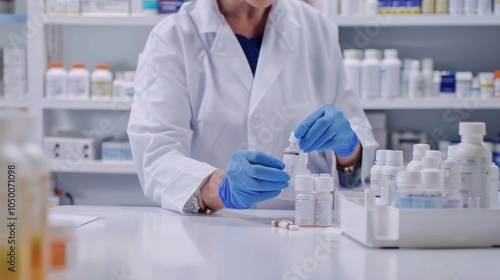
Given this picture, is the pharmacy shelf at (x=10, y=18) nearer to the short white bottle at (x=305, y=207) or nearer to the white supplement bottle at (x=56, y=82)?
the white supplement bottle at (x=56, y=82)

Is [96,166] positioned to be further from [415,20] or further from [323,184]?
[323,184]

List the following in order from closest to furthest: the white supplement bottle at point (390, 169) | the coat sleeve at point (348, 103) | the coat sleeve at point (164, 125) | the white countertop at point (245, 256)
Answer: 1. the white countertop at point (245, 256)
2. the white supplement bottle at point (390, 169)
3. the coat sleeve at point (164, 125)
4. the coat sleeve at point (348, 103)

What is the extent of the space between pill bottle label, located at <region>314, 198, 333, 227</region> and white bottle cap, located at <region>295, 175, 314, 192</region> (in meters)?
0.05

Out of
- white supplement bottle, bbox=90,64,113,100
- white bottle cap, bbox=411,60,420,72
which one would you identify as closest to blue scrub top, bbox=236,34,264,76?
white bottle cap, bbox=411,60,420,72

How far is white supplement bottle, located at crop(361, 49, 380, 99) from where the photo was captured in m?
3.12

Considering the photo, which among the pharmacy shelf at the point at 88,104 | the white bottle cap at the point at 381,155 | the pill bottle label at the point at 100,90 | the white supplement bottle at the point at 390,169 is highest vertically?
the pill bottle label at the point at 100,90

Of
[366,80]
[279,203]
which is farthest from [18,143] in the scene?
[366,80]

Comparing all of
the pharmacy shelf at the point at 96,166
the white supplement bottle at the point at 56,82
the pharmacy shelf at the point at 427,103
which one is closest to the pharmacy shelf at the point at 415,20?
the pharmacy shelf at the point at 427,103

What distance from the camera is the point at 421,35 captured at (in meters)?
3.45

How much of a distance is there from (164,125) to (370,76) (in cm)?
147

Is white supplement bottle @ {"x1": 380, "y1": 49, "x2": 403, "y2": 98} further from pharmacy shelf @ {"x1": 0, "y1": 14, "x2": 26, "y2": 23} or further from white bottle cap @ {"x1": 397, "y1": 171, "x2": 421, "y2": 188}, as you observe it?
white bottle cap @ {"x1": 397, "y1": 171, "x2": 421, "y2": 188}

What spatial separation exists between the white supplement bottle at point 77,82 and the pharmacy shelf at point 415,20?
4.20ft

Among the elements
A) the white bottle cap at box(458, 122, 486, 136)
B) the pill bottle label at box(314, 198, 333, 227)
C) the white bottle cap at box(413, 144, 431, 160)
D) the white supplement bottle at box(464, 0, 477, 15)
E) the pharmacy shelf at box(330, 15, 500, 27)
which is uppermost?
the white supplement bottle at box(464, 0, 477, 15)

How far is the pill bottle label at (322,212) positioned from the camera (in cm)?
148
